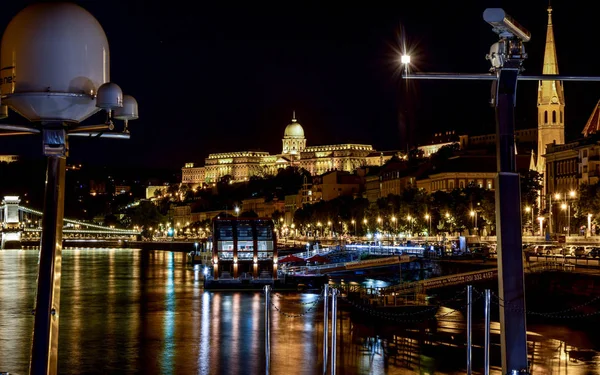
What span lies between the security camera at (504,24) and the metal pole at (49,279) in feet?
17.8

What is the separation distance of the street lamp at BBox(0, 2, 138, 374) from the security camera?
14.9ft

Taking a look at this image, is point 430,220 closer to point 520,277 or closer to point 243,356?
point 243,356

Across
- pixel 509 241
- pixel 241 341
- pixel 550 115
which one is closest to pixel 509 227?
pixel 509 241

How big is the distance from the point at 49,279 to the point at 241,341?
18.7m

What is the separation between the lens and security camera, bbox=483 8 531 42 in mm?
11695

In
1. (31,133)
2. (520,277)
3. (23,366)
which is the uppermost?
(31,133)

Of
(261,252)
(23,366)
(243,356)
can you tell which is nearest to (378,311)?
(243,356)

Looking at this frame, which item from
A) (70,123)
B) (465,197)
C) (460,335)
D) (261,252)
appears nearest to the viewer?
(70,123)

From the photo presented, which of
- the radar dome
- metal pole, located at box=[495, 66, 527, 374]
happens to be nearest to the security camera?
metal pole, located at box=[495, 66, 527, 374]

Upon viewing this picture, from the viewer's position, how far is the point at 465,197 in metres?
94.3

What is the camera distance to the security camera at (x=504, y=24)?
1170 centimetres

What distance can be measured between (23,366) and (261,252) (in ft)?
94.0

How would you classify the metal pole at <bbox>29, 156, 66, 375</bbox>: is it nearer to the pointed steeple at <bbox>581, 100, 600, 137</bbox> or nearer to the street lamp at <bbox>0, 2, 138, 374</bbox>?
the street lamp at <bbox>0, 2, 138, 374</bbox>

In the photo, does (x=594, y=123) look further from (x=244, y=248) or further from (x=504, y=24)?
(x=504, y=24)
